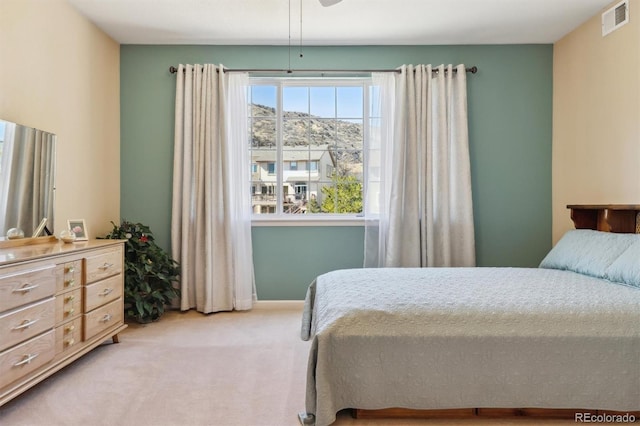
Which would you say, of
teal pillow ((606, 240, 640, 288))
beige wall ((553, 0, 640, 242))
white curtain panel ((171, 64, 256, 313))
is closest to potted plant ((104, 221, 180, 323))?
white curtain panel ((171, 64, 256, 313))

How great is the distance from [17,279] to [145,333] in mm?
1400

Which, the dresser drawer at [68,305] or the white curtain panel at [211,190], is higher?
the white curtain panel at [211,190]

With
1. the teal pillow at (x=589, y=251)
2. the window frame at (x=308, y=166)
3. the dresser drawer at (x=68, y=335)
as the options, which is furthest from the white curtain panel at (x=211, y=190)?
the teal pillow at (x=589, y=251)

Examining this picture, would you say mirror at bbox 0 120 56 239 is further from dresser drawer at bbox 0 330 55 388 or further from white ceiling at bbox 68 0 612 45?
white ceiling at bbox 68 0 612 45

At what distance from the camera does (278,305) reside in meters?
3.91

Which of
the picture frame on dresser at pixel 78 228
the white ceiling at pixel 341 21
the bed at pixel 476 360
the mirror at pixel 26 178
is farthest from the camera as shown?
the white ceiling at pixel 341 21

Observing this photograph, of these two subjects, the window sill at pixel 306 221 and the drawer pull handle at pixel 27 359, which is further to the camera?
the window sill at pixel 306 221

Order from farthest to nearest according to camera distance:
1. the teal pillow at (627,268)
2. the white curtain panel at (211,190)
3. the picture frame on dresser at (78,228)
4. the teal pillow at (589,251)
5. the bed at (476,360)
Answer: the white curtain panel at (211,190), the picture frame on dresser at (78,228), the teal pillow at (589,251), the teal pillow at (627,268), the bed at (476,360)

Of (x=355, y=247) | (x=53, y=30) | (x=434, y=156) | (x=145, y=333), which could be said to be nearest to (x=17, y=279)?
(x=145, y=333)

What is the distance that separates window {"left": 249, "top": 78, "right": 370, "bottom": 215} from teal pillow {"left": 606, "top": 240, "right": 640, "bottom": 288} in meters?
2.17

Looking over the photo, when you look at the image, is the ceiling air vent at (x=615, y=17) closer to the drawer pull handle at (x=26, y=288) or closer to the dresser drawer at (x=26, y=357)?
the drawer pull handle at (x=26, y=288)

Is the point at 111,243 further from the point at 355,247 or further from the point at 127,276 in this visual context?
the point at 355,247

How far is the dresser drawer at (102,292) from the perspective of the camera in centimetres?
255

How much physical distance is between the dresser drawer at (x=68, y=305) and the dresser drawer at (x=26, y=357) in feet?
0.38
